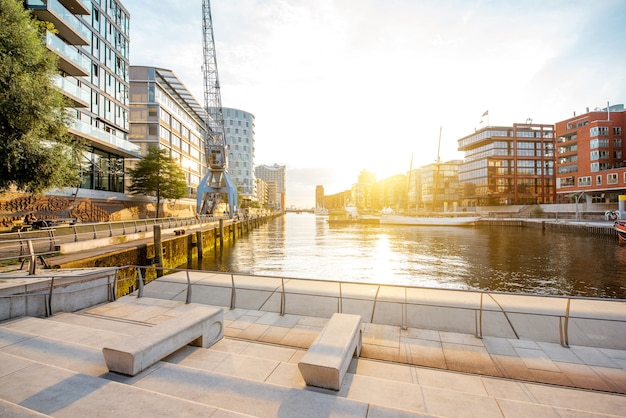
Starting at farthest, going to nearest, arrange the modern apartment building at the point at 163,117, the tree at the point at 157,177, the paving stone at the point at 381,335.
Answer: the modern apartment building at the point at 163,117
the tree at the point at 157,177
the paving stone at the point at 381,335

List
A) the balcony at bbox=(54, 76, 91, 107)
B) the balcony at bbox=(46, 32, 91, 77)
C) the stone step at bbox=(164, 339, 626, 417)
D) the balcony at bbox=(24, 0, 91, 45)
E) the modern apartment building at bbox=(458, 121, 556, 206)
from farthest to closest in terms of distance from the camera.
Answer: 1. the modern apartment building at bbox=(458, 121, 556, 206)
2. the balcony at bbox=(54, 76, 91, 107)
3. the balcony at bbox=(46, 32, 91, 77)
4. the balcony at bbox=(24, 0, 91, 45)
5. the stone step at bbox=(164, 339, 626, 417)

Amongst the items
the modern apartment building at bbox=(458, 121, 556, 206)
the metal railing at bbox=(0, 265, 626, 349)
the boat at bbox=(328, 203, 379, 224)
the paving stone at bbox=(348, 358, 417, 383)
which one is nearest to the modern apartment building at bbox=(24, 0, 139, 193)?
the metal railing at bbox=(0, 265, 626, 349)

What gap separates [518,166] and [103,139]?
111788mm

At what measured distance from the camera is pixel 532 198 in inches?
3917

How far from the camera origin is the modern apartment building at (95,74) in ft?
105

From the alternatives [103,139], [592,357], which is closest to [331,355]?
[592,357]

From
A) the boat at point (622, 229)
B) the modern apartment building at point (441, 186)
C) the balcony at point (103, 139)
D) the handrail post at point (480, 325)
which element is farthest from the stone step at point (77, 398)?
the modern apartment building at point (441, 186)

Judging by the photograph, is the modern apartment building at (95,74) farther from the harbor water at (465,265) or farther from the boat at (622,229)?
the boat at (622,229)

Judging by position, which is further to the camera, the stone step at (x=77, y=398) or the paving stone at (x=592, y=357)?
the paving stone at (x=592, y=357)

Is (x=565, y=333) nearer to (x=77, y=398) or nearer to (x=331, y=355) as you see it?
(x=331, y=355)

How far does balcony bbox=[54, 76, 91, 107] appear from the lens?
105ft

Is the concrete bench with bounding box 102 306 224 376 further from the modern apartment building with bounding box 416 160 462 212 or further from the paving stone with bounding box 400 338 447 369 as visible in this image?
the modern apartment building with bounding box 416 160 462 212

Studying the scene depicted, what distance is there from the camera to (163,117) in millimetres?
63875

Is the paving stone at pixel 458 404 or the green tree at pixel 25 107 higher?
the green tree at pixel 25 107
